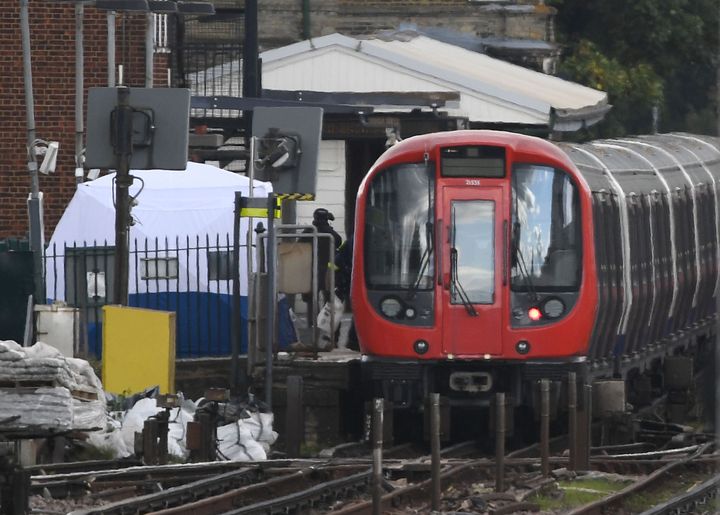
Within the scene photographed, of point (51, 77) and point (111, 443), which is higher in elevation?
point (51, 77)

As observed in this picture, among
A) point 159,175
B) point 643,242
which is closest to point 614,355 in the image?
point 643,242

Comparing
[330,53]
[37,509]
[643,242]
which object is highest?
[330,53]

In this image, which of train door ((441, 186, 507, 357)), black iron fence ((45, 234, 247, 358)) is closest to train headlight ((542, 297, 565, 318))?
train door ((441, 186, 507, 357))

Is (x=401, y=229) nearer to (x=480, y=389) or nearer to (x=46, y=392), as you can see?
(x=480, y=389)

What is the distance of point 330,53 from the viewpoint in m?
30.9

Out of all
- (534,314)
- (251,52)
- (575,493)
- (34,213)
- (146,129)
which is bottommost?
(575,493)

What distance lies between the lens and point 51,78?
1038 inches

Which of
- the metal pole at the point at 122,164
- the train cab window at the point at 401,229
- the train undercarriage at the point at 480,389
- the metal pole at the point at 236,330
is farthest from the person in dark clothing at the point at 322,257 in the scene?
the metal pole at the point at 122,164

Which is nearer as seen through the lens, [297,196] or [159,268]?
[297,196]

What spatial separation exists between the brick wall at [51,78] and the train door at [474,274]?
952 cm

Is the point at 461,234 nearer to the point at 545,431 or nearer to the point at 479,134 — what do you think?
the point at 479,134

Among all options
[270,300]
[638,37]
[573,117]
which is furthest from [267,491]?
[638,37]

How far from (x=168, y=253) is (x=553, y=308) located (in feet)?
14.9

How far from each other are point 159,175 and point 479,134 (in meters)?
6.15
